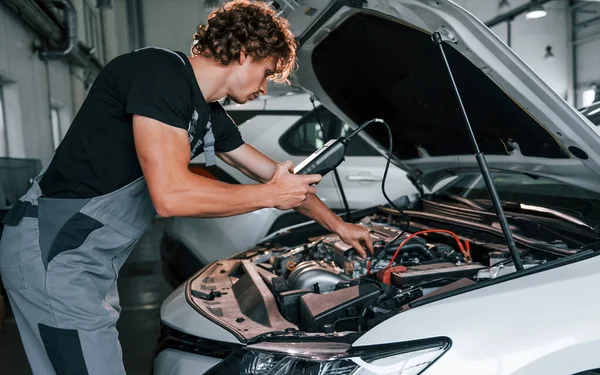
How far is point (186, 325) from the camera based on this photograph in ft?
5.43

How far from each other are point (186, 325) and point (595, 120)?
5.25ft

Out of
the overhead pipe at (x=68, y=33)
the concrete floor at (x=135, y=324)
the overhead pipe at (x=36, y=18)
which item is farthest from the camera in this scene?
Answer: the overhead pipe at (x=68, y=33)

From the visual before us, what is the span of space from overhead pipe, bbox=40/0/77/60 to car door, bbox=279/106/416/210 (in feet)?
19.9

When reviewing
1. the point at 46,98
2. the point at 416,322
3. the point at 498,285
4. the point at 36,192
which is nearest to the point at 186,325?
the point at 36,192

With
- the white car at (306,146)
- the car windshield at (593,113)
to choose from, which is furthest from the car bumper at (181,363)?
the white car at (306,146)

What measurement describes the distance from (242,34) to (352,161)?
8.88ft

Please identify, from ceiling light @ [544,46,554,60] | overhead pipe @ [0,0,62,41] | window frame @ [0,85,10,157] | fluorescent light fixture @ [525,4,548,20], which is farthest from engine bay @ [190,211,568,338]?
ceiling light @ [544,46,554,60]

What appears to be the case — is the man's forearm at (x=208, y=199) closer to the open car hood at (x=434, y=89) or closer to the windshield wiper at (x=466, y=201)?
the open car hood at (x=434, y=89)

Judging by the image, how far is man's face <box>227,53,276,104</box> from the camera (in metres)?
1.47

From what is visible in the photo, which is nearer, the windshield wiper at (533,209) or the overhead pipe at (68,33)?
the windshield wiper at (533,209)

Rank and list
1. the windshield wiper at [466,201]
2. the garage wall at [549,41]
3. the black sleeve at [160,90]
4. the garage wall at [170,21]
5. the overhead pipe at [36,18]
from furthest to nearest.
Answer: the garage wall at [549,41] → the garage wall at [170,21] → the overhead pipe at [36,18] → the windshield wiper at [466,201] → the black sleeve at [160,90]

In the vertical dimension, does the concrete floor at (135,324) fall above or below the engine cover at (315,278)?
below

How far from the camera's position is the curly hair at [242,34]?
1.42 m

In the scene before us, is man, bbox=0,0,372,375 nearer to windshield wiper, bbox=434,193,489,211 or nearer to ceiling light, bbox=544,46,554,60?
windshield wiper, bbox=434,193,489,211
